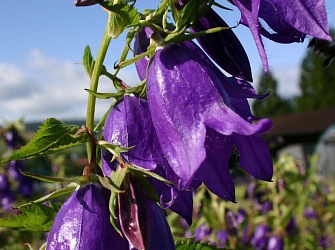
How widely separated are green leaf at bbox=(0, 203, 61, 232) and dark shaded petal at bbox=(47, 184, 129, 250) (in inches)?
6.7

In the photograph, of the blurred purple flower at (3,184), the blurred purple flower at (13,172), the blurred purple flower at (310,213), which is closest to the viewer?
the blurred purple flower at (13,172)

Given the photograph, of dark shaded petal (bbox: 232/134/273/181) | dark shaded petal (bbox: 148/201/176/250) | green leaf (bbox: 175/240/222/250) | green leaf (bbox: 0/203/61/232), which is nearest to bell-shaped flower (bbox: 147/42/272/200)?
dark shaded petal (bbox: 232/134/273/181)

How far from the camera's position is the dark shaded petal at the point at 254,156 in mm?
1260

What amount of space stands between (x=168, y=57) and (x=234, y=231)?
3.55 m

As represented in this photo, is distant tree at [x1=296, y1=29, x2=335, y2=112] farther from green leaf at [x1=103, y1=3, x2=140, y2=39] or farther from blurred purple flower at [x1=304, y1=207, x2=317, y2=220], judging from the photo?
green leaf at [x1=103, y1=3, x2=140, y2=39]

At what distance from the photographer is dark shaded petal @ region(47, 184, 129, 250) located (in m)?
1.22

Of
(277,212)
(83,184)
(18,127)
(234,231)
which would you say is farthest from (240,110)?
(18,127)

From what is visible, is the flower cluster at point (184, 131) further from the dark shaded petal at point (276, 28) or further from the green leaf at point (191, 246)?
the green leaf at point (191, 246)

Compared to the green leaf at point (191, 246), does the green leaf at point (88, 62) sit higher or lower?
higher

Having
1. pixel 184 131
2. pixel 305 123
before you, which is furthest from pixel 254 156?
pixel 305 123

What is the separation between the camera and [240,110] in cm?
131

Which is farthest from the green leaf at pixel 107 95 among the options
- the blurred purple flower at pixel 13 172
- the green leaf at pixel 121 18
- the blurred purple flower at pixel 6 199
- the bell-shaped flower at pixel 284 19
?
the blurred purple flower at pixel 6 199

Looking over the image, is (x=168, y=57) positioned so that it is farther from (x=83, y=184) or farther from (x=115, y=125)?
(x=83, y=184)

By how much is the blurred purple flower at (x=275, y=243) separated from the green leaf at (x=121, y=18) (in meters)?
3.78
